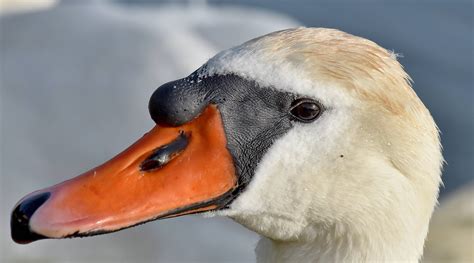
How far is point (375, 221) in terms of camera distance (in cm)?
243

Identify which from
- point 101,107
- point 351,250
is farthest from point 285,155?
point 101,107

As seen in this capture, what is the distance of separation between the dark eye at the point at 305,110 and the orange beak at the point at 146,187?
0.55ft

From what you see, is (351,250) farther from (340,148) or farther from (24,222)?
(24,222)

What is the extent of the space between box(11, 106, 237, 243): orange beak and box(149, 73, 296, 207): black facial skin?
2 centimetres

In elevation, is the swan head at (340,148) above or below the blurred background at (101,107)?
above

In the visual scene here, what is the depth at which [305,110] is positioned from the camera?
236 cm

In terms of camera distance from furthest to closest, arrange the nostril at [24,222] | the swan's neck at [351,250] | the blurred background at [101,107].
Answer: the blurred background at [101,107] → the swan's neck at [351,250] → the nostril at [24,222]

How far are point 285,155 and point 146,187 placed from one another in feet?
1.03

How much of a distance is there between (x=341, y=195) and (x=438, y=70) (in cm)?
694

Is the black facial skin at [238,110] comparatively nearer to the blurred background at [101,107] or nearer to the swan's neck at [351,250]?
the swan's neck at [351,250]

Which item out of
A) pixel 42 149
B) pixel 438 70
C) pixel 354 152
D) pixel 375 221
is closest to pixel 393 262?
pixel 375 221

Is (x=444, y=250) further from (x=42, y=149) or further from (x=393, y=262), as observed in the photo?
(x=393, y=262)

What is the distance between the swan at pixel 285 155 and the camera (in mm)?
2352


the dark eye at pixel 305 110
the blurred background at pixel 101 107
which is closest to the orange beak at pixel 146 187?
the dark eye at pixel 305 110
